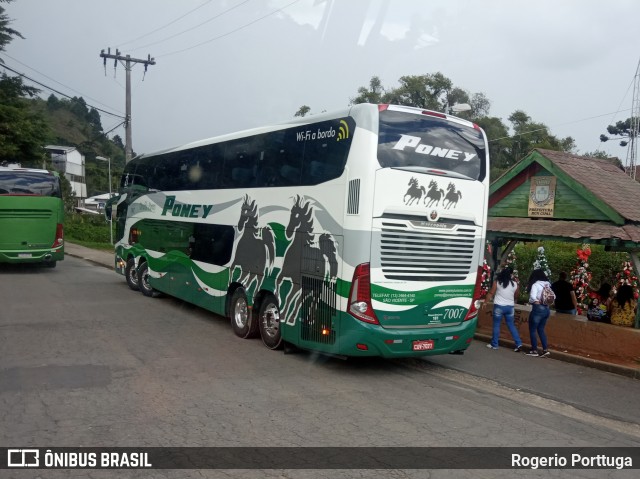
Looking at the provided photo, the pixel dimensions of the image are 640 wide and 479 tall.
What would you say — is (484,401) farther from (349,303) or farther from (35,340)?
(35,340)

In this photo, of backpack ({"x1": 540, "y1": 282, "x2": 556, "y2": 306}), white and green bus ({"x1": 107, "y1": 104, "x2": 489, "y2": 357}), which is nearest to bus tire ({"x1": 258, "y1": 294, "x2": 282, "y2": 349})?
white and green bus ({"x1": 107, "y1": 104, "x2": 489, "y2": 357})

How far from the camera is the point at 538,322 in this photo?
9.51m

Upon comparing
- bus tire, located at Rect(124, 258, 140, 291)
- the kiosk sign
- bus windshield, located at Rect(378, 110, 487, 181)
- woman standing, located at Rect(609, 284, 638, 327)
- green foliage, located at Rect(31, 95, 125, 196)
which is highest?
green foliage, located at Rect(31, 95, 125, 196)

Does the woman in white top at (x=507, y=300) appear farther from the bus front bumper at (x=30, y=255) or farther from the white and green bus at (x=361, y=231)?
the bus front bumper at (x=30, y=255)

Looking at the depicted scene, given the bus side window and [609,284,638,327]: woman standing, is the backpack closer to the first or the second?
[609,284,638,327]: woman standing

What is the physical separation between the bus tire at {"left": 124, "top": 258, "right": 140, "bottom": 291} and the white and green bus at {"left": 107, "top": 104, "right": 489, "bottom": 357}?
6448mm

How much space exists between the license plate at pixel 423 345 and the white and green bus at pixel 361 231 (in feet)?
0.07

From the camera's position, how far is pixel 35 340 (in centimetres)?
906

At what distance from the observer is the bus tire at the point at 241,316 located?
9.63 metres

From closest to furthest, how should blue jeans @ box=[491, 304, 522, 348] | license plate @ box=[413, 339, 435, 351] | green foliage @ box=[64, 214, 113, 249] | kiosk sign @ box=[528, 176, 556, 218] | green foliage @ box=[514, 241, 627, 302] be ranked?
license plate @ box=[413, 339, 435, 351] → blue jeans @ box=[491, 304, 522, 348] → kiosk sign @ box=[528, 176, 556, 218] → green foliage @ box=[514, 241, 627, 302] → green foliage @ box=[64, 214, 113, 249]

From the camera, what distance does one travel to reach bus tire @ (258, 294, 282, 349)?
8880mm

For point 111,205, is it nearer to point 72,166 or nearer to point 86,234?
point 86,234

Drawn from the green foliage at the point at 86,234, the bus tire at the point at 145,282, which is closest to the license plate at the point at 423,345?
the bus tire at the point at 145,282

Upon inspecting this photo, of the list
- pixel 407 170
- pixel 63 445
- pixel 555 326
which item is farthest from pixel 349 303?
pixel 555 326
